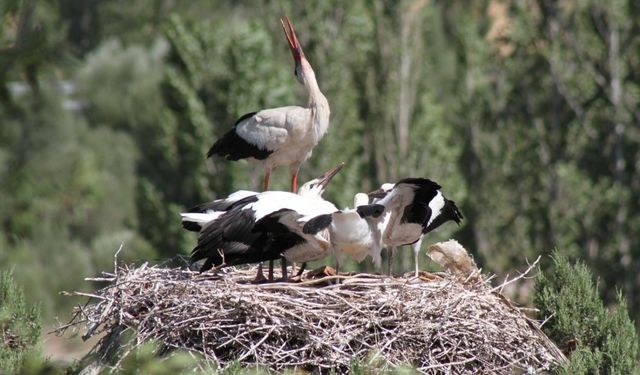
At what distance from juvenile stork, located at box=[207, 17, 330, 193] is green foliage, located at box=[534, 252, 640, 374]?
2.48 meters

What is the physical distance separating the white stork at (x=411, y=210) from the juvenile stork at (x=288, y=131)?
1.51m

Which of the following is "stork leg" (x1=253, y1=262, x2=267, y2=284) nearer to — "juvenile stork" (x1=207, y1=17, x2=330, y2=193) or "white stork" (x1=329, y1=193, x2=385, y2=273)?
"white stork" (x1=329, y1=193, x2=385, y2=273)

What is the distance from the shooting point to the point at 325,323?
25.5ft

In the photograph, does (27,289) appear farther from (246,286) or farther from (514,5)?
(246,286)

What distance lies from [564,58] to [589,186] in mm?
2196

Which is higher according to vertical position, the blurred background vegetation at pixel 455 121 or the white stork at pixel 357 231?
the white stork at pixel 357 231

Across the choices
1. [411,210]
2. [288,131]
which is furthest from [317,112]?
[411,210]

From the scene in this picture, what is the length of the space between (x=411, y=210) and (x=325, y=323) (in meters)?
1.15

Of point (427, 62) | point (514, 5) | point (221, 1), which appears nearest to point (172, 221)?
point (427, 62)

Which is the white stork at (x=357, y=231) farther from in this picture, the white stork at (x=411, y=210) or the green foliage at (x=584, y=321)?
the green foliage at (x=584, y=321)

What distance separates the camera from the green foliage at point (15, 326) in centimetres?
872

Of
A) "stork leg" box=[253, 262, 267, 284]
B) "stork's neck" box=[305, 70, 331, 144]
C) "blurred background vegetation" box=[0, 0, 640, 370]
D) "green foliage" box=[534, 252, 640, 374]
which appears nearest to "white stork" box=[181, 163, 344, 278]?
"stork leg" box=[253, 262, 267, 284]

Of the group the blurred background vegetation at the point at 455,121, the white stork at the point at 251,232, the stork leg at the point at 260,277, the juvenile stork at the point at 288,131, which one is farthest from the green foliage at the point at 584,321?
the blurred background vegetation at the point at 455,121

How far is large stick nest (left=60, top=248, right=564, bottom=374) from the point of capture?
7734mm
